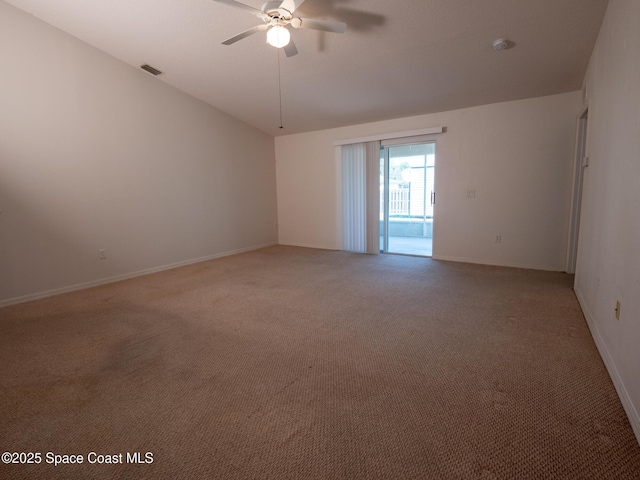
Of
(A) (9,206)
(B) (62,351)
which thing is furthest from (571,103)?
(A) (9,206)

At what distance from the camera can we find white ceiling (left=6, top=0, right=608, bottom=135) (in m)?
2.59

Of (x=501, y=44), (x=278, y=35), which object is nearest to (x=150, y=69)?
(x=278, y=35)

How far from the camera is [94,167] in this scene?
3721 mm

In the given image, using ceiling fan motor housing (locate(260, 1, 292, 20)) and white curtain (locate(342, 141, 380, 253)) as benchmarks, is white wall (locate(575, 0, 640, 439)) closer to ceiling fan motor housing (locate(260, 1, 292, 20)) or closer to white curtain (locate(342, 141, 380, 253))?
ceiling fan motor housing (locate(260, 1, 292, 20))

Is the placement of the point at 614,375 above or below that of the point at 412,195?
below

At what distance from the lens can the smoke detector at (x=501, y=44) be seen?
9.17ft

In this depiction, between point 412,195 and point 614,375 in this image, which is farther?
point 412,195

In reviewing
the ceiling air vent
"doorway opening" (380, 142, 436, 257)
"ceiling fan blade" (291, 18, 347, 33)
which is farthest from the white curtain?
the ceiling air vent

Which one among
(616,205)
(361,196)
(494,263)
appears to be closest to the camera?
(616,205)

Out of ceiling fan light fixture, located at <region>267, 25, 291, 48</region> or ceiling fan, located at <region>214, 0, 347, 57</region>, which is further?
ceiling fan light fixture, located at <region>267, 25, 291, 48</region>

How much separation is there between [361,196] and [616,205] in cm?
379

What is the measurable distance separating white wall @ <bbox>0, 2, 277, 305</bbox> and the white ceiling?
0.99ft

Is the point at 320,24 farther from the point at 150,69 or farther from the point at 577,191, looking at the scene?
the point at 577,191

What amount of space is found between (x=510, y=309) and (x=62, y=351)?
3669 mm
